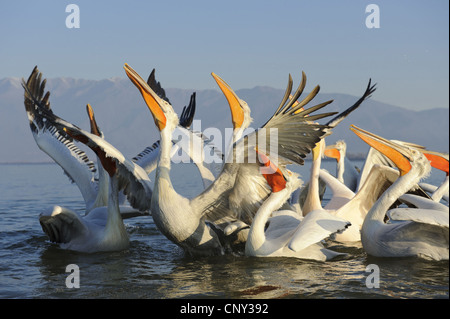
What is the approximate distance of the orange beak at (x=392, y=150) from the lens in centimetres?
639

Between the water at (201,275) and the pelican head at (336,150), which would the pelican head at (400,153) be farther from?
the pelican head at (336,150)

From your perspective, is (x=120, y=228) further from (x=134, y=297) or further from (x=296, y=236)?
(x=296, y=236)

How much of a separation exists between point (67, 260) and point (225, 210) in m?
2.01

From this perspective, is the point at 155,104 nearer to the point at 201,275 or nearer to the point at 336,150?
the point at 201,275

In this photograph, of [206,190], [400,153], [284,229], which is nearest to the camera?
[400,153]

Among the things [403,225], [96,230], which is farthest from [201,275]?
[403,225]

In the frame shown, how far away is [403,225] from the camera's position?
605cm

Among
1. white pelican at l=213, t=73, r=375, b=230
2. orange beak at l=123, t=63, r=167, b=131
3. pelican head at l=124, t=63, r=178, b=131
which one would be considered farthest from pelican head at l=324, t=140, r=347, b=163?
orange beak at l=123, t=63, r=167, b=131

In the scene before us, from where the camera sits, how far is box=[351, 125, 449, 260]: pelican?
558cm

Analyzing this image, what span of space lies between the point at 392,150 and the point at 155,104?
275 centimetres

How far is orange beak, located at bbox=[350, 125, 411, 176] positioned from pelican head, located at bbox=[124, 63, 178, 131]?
223 cm

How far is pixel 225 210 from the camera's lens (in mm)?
7074

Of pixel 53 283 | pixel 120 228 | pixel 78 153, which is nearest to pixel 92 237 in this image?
pixel 120 228
